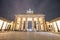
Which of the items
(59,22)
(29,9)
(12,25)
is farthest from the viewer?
(29,9)

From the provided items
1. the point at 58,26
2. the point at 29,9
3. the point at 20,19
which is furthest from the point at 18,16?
the point at 58,26

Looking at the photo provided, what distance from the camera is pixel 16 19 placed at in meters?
30.4

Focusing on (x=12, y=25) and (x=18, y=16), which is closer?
(x=12, y=25)

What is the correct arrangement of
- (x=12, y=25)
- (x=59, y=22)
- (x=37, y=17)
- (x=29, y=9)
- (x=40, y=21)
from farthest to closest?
(x=29, y=9)
(x=40, y=21)
(x=37, y=17)
(x=12, y=25)
(x=59, y=22)

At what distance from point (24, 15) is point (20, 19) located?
2.49 meters

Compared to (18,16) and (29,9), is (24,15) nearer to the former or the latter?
(18,16)

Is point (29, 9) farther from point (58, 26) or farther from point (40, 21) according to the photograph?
point (58, 26)

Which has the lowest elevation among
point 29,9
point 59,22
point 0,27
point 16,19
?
point 0,27

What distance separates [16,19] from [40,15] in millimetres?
9743

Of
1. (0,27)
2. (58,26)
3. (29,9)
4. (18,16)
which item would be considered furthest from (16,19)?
(58,26)

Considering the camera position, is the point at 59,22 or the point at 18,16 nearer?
the point at 59,22

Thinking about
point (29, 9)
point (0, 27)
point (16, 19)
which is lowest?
point (0, 27)

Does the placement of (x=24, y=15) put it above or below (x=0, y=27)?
above

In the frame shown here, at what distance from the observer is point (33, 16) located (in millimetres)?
29719
